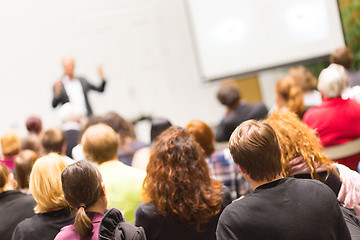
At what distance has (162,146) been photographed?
235cm

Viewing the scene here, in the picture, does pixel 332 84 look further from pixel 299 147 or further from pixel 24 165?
pixel 24 165

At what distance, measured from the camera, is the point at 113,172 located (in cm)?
289

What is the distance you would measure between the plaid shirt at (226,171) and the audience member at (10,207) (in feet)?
3.92

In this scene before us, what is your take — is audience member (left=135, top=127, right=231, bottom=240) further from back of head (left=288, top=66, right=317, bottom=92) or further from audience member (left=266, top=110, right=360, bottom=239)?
back of head (left=288, top=66, right=317, bottom=92)

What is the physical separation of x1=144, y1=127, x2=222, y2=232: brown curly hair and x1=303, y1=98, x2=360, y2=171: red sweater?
130 cm

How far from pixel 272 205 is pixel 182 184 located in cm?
67

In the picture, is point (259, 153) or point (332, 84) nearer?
point (259, 153)

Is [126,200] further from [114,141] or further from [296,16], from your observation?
[296,16]

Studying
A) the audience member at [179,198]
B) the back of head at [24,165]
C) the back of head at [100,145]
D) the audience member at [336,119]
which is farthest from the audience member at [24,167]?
the audience member at [336,119]

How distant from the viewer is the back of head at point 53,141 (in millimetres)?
3793

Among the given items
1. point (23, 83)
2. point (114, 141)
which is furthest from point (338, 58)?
point (23, 83)

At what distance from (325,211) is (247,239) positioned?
294 mm

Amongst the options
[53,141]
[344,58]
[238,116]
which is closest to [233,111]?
[238,116]

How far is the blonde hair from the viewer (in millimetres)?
2297
